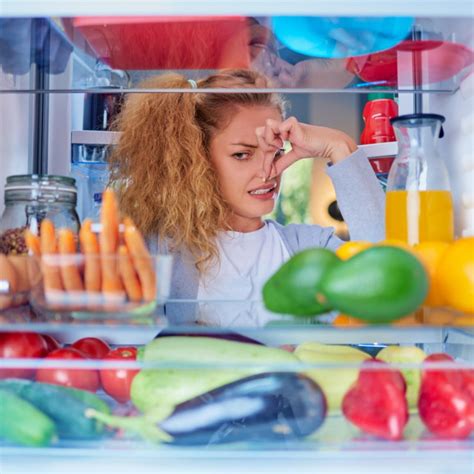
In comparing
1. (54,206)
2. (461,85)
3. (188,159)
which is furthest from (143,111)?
(461,85)

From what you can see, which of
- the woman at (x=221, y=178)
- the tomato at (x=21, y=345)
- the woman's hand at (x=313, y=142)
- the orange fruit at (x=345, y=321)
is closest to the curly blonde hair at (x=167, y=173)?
the woman at (x=221, y=178)

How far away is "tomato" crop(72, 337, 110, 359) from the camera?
0.88m

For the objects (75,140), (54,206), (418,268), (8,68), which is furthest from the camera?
(75,140)

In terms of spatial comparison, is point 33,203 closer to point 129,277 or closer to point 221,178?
point 129,277

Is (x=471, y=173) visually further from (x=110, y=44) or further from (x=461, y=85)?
(x=110, y=44)

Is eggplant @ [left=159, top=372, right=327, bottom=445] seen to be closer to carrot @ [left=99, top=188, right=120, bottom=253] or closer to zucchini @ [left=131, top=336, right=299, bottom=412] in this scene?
zucchini @ [left=131, top=336, right=299, bottom=412]

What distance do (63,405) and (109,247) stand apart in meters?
0.17

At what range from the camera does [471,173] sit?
0.96 meters

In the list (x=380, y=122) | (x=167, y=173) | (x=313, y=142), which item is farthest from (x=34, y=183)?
(x=380, y=122)

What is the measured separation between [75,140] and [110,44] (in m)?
0.87

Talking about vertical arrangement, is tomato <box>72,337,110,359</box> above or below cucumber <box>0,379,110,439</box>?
above

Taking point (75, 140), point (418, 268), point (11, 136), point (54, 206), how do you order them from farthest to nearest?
point (75, 140) < point (11, 136) < point (54, 206) < point (418, 268)

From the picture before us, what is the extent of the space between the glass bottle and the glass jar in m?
0.41

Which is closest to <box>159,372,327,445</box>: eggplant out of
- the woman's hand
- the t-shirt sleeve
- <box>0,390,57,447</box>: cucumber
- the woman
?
<box>0,390,57,447</box>: cucumber
